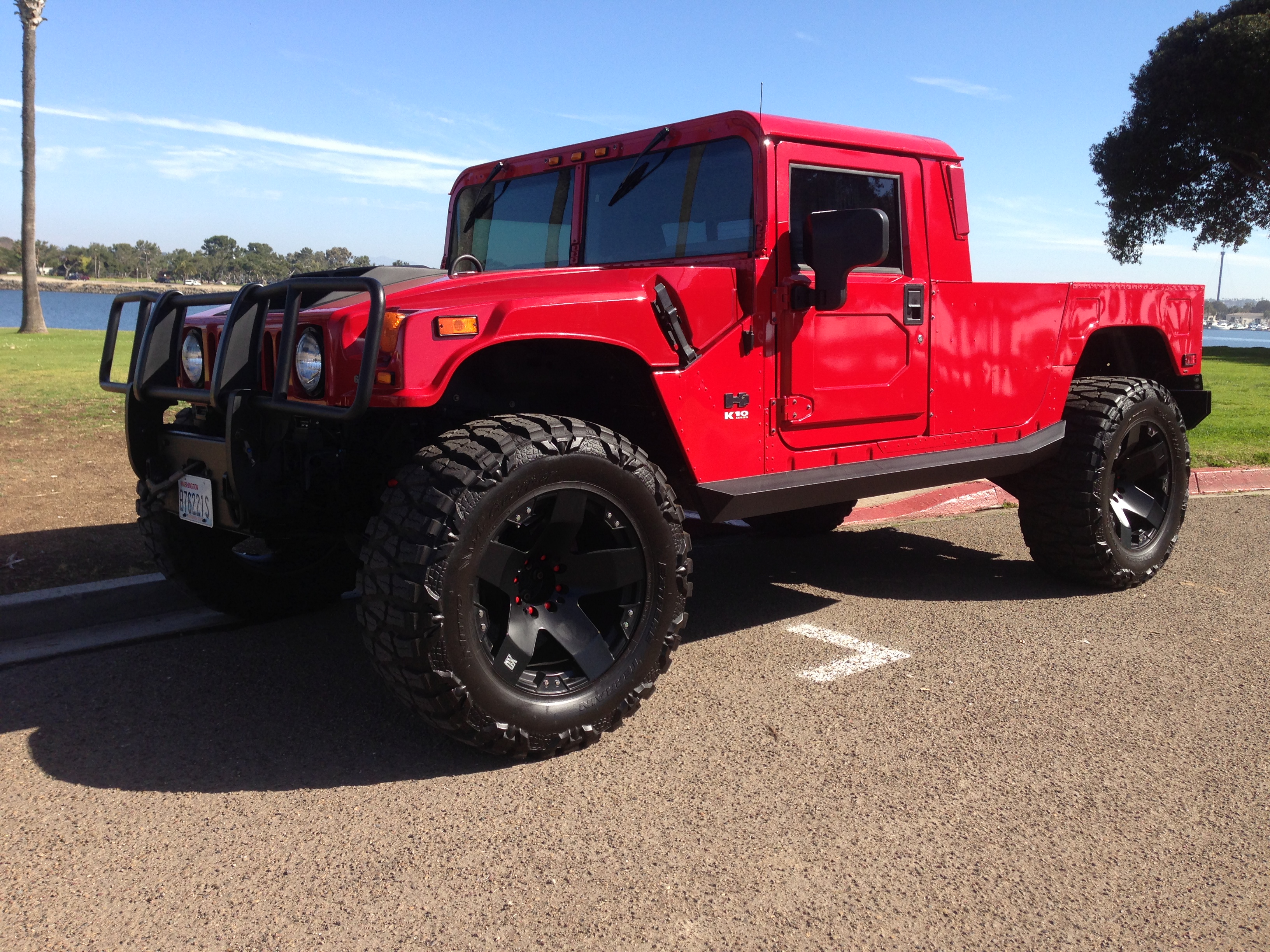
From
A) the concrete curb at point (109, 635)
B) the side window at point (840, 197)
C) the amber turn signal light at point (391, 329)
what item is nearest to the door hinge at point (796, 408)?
the side window at point (840, 197)

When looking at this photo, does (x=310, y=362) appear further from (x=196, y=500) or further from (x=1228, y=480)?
(x=1228, y=480)

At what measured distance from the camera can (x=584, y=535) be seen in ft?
10.9

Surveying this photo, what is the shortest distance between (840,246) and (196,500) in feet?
7.78

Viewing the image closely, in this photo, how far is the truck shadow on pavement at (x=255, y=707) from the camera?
9.73ft

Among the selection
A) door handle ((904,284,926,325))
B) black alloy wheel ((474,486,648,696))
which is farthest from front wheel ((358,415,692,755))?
door handle ((904,284,926,325))

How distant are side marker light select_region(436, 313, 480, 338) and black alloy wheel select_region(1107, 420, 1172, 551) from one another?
12.3ft

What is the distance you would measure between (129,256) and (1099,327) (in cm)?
10107

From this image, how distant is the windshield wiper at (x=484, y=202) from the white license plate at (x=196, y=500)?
209 cm

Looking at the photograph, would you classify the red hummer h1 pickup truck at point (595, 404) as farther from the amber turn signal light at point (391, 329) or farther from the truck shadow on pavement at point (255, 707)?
the truck shadow on pavement at point (255, 707)

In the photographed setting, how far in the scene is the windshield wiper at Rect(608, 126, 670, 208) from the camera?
4.02 metres

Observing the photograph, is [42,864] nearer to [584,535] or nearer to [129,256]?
[584,535]

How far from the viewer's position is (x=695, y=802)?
277 centimetres

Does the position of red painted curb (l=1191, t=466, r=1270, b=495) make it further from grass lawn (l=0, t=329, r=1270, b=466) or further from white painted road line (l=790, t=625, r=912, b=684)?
white painted road line (l=790, t=625, r=912, b=684)

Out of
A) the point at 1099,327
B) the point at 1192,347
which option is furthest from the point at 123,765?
the point at 1192,347
